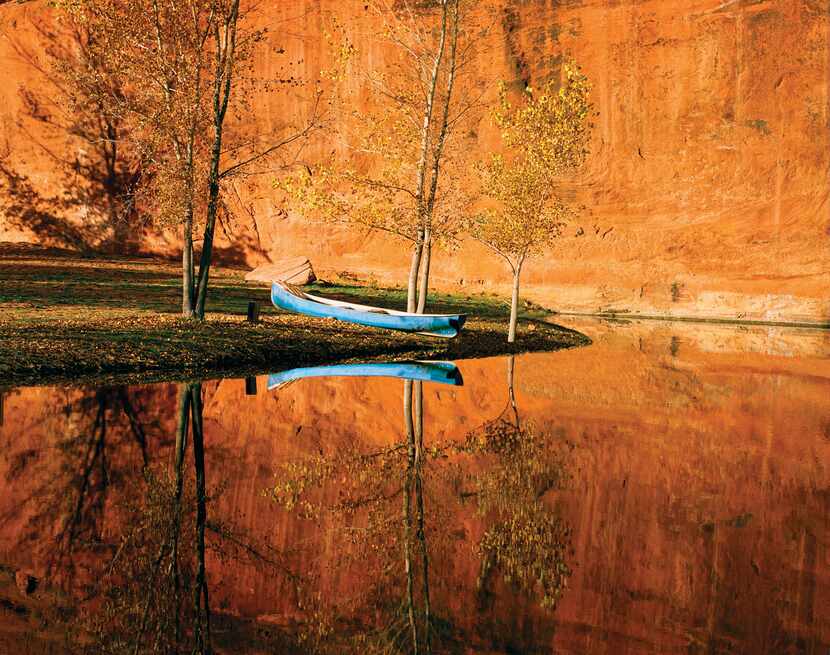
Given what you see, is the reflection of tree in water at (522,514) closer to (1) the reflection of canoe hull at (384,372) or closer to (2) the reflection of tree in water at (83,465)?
(2) the reflection of tree in water at (83,465)

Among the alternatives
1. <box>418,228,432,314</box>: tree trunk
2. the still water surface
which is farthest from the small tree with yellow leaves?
the still water surface

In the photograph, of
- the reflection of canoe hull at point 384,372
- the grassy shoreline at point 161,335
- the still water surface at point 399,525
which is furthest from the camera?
the reflection of canoe hull at point 384,372

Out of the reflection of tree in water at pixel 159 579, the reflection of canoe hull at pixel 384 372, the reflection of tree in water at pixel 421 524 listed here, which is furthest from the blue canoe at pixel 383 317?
the reflection of tree in water at pixel 159 579

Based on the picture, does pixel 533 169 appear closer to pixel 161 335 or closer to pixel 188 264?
pixel 188 264

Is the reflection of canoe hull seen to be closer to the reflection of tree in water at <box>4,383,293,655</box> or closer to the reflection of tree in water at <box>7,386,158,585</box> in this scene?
the reflection of tree in water at <box>7,386,158,585</box>

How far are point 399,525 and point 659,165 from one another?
146 feet

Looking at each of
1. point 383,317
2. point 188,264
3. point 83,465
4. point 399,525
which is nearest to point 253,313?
point 188,264

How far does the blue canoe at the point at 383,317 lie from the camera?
94.7 ft

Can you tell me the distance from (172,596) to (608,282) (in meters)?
44.1

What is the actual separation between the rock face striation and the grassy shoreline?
10066mm

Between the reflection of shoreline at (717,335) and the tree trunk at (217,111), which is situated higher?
the tree trunk at (217,111)

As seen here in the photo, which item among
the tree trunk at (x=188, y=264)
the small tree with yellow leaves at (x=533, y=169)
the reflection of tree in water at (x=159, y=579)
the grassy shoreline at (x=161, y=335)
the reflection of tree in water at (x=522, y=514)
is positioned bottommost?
the reflection of tree in water at (x=159, y=579)

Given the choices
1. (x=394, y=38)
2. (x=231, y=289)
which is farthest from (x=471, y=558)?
(x=231, y=289)

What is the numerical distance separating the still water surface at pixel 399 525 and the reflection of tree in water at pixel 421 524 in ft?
0.11
